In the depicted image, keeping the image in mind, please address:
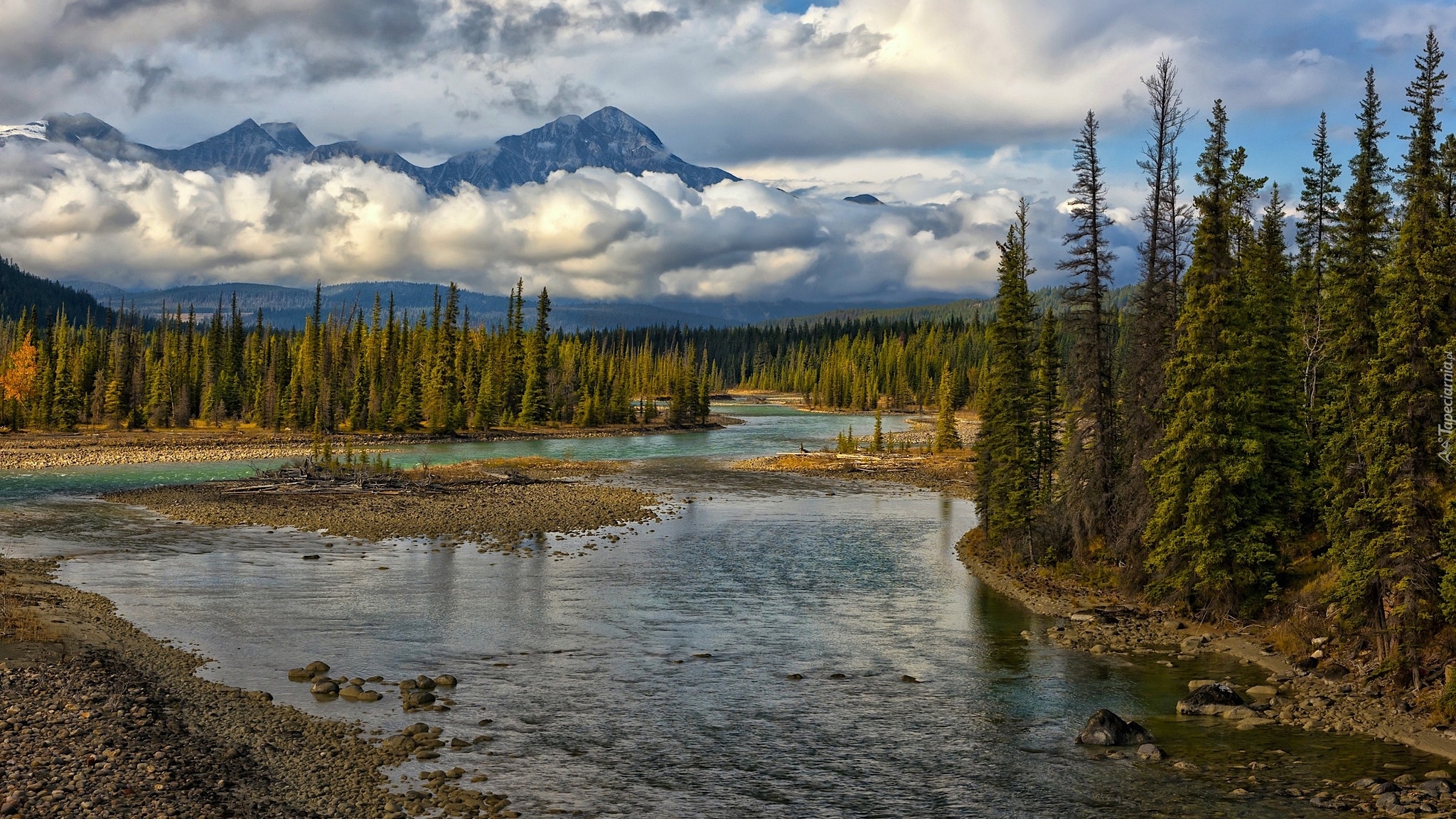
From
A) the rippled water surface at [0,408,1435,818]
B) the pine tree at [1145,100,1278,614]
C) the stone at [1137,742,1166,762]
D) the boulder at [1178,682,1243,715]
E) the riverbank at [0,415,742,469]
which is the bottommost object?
the rippled water surface at [0,408,1435,818]

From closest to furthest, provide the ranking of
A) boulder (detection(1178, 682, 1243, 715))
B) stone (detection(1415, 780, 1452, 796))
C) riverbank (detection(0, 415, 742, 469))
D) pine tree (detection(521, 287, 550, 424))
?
stone (detection(1415, 780, 1452, 796)), boulder (detection(1178, 682, 1243, 715)), riverbank (detection(0, 415, 742, 469)), pine tree (detection(521, 287, 550, 424))

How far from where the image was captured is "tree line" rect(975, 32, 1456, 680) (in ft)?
80.4

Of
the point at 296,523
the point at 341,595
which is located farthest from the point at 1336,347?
the point at 296,523

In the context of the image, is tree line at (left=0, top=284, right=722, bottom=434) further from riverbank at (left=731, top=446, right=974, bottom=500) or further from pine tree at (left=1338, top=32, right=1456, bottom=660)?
pine tree at (left=1338, top=32, right=1456, bottom=660)

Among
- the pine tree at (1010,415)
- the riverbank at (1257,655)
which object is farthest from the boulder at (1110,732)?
the pine tree at (1010,415)

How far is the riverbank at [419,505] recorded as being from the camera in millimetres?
51375

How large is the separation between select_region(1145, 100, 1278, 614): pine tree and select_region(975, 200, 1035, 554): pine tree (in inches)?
376

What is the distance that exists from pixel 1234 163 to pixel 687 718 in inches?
1039

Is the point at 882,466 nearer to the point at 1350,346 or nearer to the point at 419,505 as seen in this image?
the point at 419,505

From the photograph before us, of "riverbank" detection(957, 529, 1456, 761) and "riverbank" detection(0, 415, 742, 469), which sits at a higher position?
"riverbank" detection(0, 415, 742, 469)

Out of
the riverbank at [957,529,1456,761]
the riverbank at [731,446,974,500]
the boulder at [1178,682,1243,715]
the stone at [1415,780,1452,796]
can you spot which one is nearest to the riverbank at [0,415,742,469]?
the riverbank at [731,446,974,500]

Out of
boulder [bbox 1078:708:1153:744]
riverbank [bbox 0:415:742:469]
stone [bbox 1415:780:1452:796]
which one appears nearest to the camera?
stone [bbox 1415:780:1452:796]

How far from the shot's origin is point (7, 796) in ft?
52.5

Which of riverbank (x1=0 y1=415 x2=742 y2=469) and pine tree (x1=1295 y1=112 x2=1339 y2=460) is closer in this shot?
pine tree (x1=1295 y1=112 x2=1339 y2=460)
